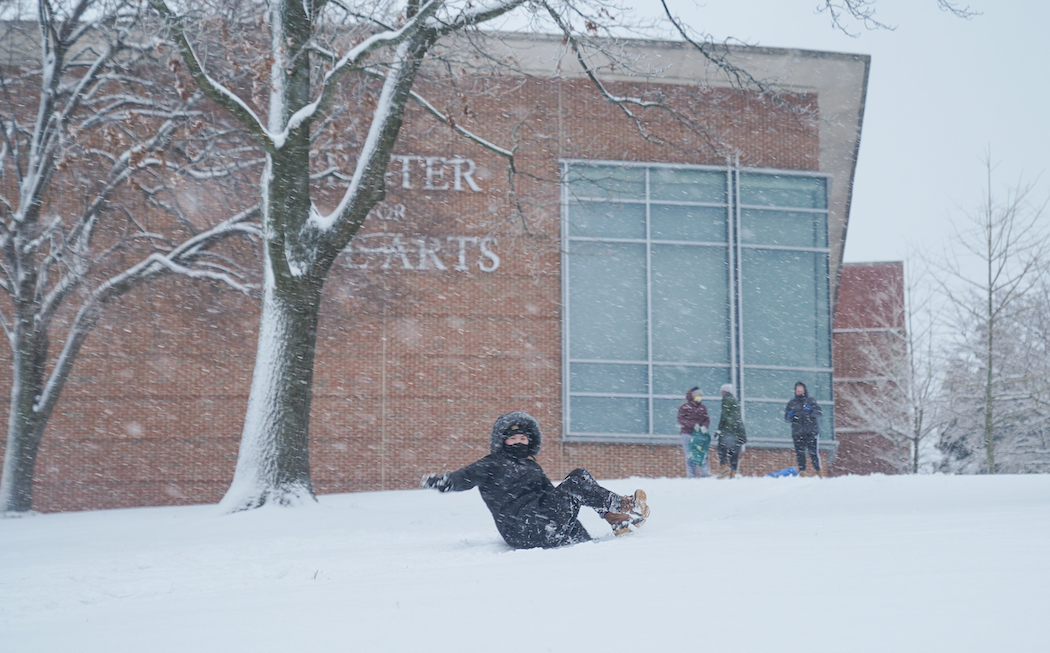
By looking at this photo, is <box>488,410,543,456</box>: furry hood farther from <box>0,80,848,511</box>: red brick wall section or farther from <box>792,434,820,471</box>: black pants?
<box>0,80,848,511</box>: red brick wall section

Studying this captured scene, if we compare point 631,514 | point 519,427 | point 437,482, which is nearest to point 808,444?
point 631,514

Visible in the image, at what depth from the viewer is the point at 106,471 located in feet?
58.1

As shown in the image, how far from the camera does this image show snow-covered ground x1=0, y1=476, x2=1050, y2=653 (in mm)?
3369

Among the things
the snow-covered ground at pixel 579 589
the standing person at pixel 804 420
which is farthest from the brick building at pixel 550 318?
the snow-covered ground at pixel 579 589

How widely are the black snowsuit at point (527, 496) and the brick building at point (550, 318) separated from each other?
10.8 meters

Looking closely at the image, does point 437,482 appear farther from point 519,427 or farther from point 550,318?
point 550,318

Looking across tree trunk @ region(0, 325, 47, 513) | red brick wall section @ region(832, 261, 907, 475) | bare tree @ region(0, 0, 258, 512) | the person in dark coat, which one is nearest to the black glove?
the person in dark coat

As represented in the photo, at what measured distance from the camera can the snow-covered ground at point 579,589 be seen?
11.1 feet

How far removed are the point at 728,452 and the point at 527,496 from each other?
10.1 m

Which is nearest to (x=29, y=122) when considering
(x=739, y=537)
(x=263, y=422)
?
(x=263, y=422)

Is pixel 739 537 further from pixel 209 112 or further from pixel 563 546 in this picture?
pixel 209 112

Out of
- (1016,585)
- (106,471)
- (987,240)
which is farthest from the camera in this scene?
(987,240)

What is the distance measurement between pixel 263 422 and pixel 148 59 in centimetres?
636

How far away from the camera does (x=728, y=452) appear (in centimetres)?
1550
